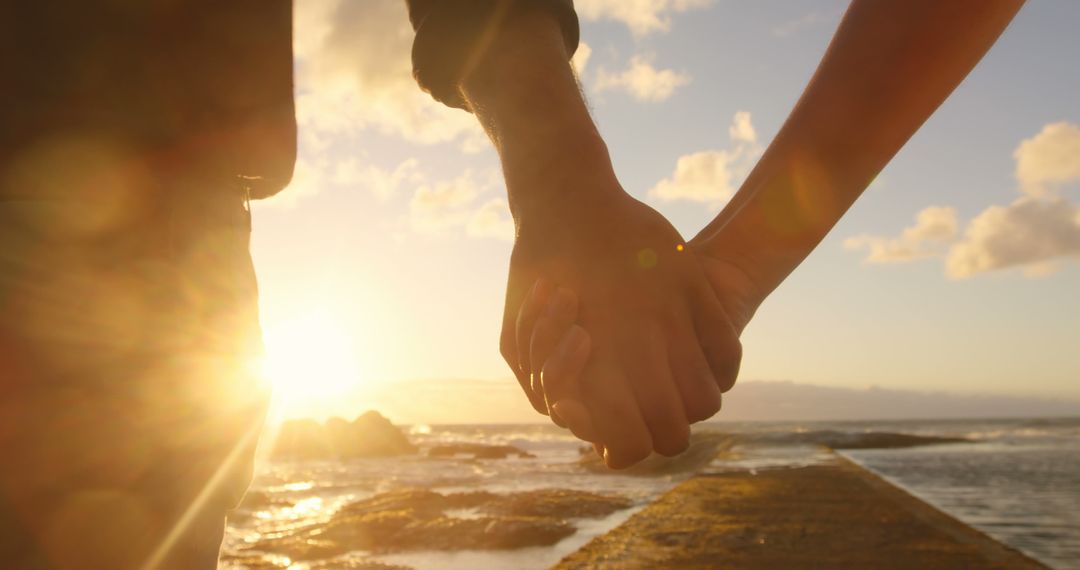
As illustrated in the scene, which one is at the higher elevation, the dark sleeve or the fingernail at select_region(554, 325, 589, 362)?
the dark sleeve

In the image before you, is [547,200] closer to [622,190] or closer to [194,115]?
[622,190]

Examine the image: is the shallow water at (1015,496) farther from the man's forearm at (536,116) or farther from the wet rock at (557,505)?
the man's forearm at (536,116)

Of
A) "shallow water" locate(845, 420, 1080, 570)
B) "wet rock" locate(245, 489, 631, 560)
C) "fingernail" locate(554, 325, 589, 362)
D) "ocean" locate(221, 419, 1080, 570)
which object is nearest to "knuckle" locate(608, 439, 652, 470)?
"fingernail" locate(554, 325, 589, 362)

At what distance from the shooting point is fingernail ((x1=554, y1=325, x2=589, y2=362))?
3.01 feet

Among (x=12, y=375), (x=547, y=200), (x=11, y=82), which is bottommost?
(x=12, y=375)

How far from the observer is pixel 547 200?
1050 mm

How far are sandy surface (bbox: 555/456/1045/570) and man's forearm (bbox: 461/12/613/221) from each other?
5.38 m

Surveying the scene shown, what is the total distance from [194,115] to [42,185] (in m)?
0.25

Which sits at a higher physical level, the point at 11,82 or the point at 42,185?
the point at 11,82

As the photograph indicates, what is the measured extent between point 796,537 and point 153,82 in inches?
297

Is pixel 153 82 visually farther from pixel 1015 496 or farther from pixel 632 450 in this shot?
pixel 1015 496

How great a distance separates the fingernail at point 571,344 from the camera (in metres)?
0.92

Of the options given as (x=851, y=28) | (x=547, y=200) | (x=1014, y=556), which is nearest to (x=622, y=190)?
(x=547, y=200)

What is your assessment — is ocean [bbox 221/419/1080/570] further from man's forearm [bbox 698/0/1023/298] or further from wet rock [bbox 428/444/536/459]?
man's forearm [bbox 698/0/1023/298]
